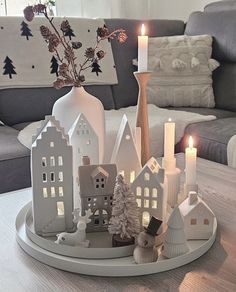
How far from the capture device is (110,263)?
0.87m

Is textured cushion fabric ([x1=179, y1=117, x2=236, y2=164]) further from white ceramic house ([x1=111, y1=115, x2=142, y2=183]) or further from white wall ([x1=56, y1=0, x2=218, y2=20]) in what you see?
white wall ([x1=56, y1=0, x2=218, y2=20])

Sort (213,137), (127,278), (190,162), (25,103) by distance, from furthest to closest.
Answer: (25,103) < (213,137) < (190,162) < (127,278)

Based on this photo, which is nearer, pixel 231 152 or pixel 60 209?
pixel 60 209

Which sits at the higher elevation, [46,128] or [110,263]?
[46,128]

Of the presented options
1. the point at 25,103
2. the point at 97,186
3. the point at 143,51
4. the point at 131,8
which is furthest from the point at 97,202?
the point at 131,8

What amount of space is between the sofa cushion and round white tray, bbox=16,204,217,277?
776mm

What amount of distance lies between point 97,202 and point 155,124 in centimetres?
116

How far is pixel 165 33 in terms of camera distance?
278 cm

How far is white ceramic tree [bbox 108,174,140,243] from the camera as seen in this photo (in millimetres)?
883

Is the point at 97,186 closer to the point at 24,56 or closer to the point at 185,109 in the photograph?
the point at 24,56

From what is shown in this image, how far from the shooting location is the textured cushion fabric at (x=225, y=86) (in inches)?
98.1

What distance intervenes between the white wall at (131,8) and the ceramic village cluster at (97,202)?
2184 millimetres

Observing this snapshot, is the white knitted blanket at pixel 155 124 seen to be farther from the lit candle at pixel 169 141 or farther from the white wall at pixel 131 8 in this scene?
the white wall at pixel 131 8

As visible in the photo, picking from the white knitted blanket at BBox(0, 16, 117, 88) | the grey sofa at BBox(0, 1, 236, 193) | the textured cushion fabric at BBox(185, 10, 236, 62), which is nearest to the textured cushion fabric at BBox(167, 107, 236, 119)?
the grey sofa at BBox(0, 1, 236, 193)
